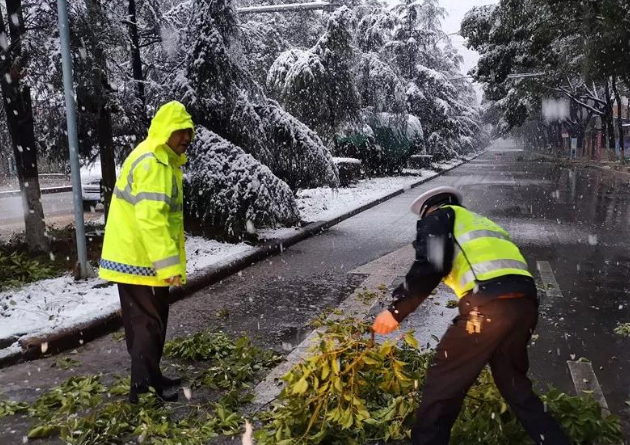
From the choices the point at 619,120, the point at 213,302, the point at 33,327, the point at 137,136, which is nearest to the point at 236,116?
the point at 137,136

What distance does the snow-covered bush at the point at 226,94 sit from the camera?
980cm

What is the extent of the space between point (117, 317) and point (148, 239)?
8.21ft

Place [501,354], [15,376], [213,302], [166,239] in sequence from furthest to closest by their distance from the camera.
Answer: [213,302] < [15,376] < [166,239] < [501,354]

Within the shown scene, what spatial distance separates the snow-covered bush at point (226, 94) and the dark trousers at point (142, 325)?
Answer: 21.6 ft

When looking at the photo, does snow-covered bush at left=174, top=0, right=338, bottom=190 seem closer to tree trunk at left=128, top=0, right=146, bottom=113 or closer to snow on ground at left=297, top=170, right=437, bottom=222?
tree trunk at left=128, top=0, right=146, bottom=113

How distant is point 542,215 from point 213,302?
10.1 meters

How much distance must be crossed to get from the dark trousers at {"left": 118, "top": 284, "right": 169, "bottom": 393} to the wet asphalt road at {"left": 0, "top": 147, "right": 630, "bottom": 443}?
0.81 m

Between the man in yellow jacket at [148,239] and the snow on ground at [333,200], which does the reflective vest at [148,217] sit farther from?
the snow on ground at [333,200]

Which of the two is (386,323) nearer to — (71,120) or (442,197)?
(442,197)

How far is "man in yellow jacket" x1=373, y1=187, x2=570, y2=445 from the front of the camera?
8.50 ft

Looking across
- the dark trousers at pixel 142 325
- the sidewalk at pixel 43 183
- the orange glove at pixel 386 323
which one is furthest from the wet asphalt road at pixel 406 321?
the sidewalk at pixel 43 183

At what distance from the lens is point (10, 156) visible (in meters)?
9.41

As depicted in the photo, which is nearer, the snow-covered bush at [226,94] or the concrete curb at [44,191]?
the snow-covered bush at [226,94]

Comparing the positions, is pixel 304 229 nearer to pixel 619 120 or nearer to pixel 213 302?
pixel 213 302
